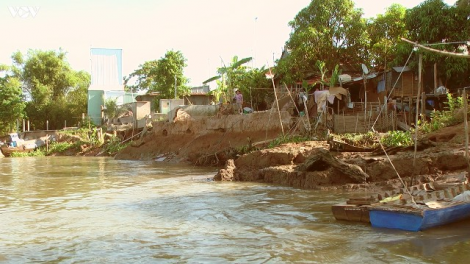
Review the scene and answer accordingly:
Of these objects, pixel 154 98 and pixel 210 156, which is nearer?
pixel 210 156

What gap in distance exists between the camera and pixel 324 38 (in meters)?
23.6

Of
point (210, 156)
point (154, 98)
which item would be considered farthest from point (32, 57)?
point (210, 156)

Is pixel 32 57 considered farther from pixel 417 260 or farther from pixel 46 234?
pixel 417 260

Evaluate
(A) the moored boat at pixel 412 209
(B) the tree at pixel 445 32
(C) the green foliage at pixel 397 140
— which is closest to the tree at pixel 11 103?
(B) the tree at pixel 445 32

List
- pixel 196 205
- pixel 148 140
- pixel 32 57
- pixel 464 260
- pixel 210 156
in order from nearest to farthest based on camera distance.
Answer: pixel 464 260 → pixel 196 205 → pixel 210 156 → pixel 148 140 → pixel 32 57

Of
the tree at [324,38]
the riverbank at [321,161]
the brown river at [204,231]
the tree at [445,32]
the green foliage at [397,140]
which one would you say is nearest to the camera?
the brown river at [204,231]

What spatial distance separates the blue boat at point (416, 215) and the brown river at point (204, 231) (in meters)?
0.13

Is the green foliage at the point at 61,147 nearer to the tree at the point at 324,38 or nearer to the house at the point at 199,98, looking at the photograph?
the house at the point at 199,98

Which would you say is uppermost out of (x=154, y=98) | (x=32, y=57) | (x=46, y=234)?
(x=32, y=57)

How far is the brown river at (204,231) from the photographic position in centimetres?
552

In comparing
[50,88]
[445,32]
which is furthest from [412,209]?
→ [50,88]

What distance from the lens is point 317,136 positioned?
1664 cm

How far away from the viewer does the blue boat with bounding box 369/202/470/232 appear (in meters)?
6.12

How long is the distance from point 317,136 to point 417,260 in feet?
38.0
